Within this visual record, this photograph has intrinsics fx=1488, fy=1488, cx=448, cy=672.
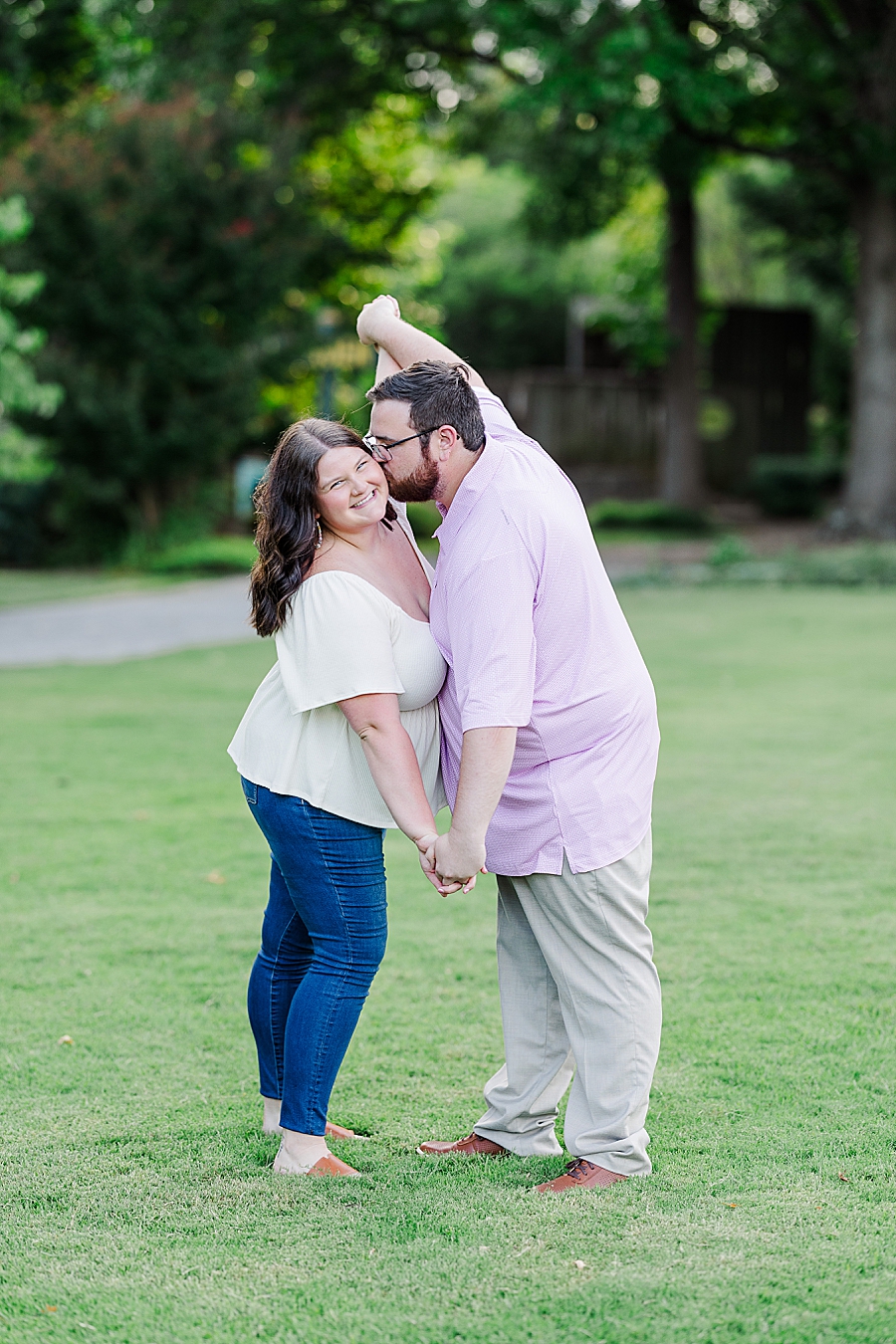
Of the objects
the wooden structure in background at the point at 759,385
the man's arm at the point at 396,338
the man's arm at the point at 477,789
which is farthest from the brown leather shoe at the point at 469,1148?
the wooden structure in background at the point at 759,385

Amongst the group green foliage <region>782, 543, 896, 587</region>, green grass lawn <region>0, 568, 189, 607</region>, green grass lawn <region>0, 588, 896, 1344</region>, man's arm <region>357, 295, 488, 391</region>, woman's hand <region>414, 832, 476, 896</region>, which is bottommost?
green grass lawn <region>0, 588, 896, 1344</region>

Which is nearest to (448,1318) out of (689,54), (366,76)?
(689,54)

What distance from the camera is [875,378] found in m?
20.1

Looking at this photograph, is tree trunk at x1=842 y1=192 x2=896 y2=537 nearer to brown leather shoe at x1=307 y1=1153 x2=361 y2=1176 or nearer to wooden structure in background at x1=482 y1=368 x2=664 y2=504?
wooden structure in background at x1=482 y1=368 x2=664 y2=504

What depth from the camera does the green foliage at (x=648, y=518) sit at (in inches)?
882

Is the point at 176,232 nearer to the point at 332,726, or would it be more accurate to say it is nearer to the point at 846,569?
the point at 846,569

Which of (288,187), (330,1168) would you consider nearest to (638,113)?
(288,187)

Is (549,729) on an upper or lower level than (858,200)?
lower

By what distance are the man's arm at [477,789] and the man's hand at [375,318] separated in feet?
3.97

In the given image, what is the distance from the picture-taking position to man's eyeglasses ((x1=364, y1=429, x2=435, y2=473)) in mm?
3178

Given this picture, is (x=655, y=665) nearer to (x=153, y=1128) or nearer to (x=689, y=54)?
(x=153, y=1128)

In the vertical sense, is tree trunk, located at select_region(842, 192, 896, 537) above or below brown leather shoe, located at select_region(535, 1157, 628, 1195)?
above

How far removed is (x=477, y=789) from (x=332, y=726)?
41 centimetres

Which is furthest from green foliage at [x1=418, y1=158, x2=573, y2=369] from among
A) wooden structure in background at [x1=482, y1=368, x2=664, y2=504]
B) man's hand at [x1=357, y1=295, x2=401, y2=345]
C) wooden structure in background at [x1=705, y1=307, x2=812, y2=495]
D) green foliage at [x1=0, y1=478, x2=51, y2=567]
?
man's hand at [x1=357, y1=295, x2=401, y2=345]
